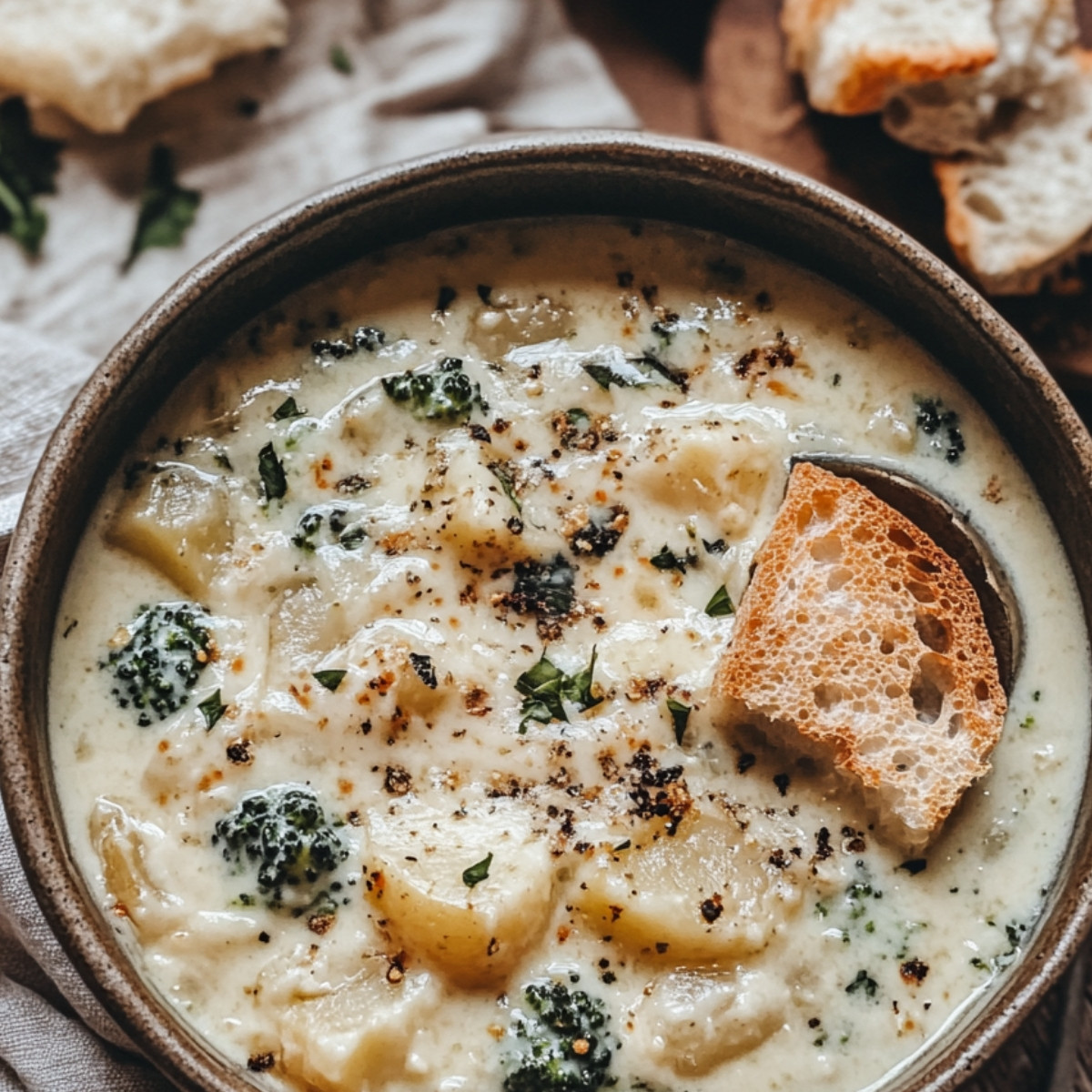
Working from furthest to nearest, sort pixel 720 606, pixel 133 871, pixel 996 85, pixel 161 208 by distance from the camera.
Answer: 1. pixel 161 208
2. pixel 996 85
3. pixel 720 606
4. pixel 133 871

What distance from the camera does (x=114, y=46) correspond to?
306cm

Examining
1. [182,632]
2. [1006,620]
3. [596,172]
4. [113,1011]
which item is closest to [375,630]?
[182,632]

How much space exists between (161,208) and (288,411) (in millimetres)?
1063

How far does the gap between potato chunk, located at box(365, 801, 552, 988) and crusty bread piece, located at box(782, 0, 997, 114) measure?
1.76 m

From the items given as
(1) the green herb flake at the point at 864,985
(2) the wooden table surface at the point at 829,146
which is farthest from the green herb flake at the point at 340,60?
(1) the green herb flake at the point at 864,985

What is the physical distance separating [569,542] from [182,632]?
0.67 metres

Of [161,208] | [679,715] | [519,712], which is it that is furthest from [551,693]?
[161,208]

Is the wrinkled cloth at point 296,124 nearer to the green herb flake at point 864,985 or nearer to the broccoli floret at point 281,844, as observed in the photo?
the broccoli floret at point 281,844

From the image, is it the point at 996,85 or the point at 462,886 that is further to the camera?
the point at 996,85

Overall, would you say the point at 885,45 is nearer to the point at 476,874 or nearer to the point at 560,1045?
the point at 476,874

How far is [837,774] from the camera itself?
90.5 inches

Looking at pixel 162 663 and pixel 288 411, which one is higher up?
pixel 288 411

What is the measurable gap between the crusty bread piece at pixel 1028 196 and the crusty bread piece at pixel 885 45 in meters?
0.23

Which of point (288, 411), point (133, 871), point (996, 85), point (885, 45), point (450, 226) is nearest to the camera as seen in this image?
point (133, 871)
